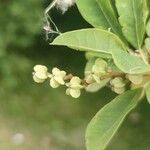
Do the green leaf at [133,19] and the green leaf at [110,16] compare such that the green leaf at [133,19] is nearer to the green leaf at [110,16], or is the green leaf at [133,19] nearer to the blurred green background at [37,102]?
the green leaf at [110,16]

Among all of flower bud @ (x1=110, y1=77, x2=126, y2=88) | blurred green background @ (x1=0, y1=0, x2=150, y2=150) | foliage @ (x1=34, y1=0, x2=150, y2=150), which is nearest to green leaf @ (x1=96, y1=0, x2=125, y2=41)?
foliage @ (x1=34, y1=0, x2=150, y2=150)

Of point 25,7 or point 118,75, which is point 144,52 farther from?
point 25,7

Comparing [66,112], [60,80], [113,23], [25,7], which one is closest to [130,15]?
[113,23]

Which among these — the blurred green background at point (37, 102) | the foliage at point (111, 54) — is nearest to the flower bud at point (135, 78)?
the foliage at point (111, 54)

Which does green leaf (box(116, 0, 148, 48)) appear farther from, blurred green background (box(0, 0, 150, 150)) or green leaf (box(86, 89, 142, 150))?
blurred green background (box(0, 0, 150, 150))

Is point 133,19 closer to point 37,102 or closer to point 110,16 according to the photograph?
point 110,16

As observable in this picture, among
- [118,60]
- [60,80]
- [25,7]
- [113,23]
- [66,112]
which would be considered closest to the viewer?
[118,60]
